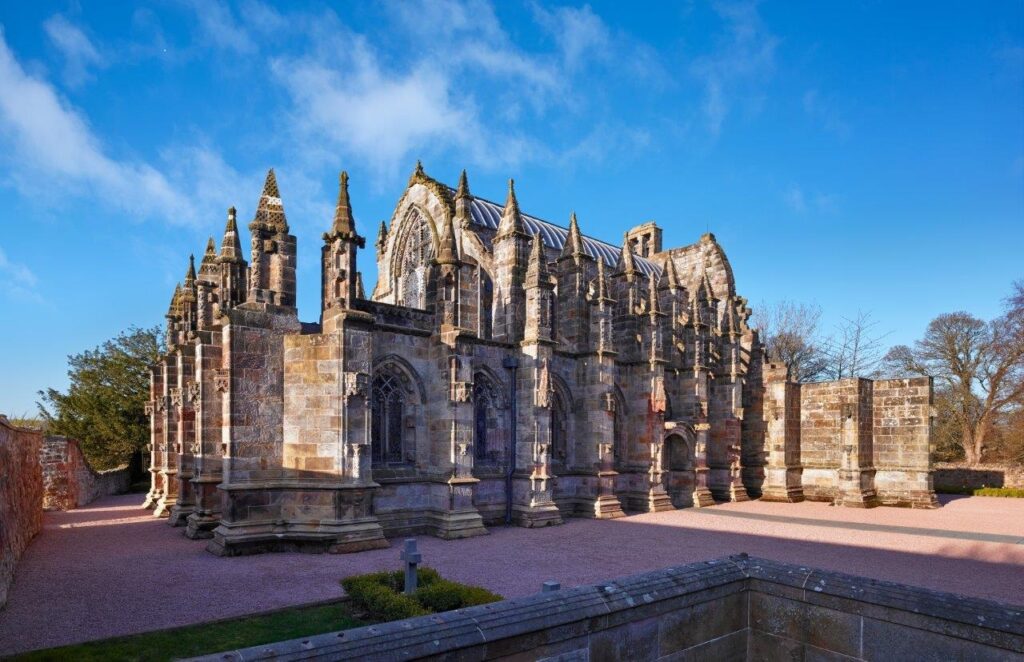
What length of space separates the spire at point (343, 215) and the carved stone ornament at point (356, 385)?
11.7 ft

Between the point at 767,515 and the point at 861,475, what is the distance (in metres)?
5.68

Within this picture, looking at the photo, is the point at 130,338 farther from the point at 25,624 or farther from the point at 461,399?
the point at 25,624

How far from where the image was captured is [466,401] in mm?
15875

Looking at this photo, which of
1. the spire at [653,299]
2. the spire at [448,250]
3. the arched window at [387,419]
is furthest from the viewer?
the spire at [653,299]

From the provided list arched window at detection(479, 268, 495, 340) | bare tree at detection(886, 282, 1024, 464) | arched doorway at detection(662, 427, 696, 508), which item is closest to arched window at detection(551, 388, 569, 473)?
arched window at detection(479, 268, 495, 340)

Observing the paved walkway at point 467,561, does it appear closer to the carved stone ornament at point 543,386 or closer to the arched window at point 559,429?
the arched window at point 559,429

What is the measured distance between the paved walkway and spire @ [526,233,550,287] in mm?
7439

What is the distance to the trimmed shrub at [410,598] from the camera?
7.89 metres

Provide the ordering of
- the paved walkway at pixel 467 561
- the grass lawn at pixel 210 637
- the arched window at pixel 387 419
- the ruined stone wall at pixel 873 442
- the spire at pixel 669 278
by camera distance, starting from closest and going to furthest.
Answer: the grass lawn at pixel 210 637 → the paved walkway at pixel 467 561 → the arched window at pixel 387 419 → the ruined stone wall at pixel 873 442 → the spire at pixel 669 278

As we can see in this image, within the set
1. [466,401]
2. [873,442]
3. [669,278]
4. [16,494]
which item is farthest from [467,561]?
[873,442]

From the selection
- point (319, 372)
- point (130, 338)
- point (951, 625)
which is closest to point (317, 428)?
point (319, 372)

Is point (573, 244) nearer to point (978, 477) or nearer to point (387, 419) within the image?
point (387, 419)

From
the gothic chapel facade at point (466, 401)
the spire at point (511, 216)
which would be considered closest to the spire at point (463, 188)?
the gothic chapel facade at point (466, 401)

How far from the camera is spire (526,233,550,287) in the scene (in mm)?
18203
